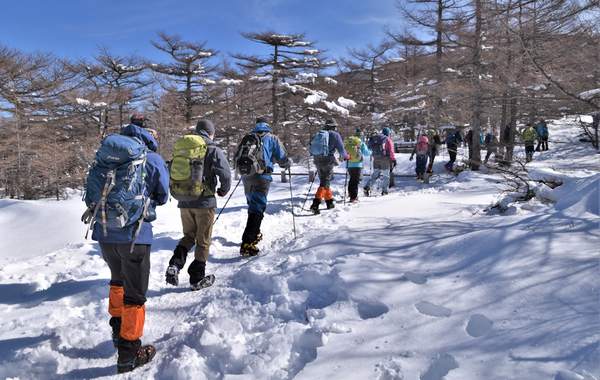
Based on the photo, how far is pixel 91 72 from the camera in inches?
1065

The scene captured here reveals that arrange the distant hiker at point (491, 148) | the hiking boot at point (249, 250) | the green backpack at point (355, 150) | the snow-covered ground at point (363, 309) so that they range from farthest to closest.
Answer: the distant hiker at point (491, 148), the green backpack at point (355, 150), the hiking boot at point (249, 250), the snow-covered ground at point (363, 309)

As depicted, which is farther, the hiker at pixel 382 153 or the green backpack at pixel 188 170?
the hiker at pixel 382 153

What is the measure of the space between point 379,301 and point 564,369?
1.17 m

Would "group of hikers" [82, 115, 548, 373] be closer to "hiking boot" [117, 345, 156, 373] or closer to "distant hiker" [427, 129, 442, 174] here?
"hiking boot" [117, 345, 156, 373]

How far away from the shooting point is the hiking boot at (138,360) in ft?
7.52

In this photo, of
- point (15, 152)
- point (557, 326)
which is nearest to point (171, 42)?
point (15, 152)

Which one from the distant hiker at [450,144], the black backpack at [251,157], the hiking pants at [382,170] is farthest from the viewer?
the distant hiker at [450,144]

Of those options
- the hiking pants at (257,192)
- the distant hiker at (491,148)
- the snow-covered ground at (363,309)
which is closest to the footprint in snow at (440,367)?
the snow-covered ground at (363,309)

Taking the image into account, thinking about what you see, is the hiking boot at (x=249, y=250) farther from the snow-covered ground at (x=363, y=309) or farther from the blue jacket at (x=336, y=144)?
the blue jacket at (x=336, y=144)

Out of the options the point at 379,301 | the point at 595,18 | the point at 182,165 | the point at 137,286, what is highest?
the point at 595,18

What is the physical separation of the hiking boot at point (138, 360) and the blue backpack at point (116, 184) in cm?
92

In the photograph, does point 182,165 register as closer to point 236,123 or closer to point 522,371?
point 522,371

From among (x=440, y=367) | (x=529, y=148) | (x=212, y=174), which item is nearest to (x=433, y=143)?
(x=529, y=148)

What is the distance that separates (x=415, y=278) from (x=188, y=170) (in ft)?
8.98
